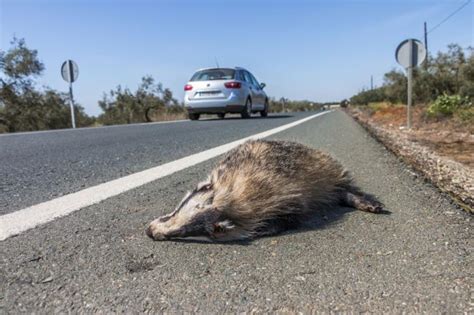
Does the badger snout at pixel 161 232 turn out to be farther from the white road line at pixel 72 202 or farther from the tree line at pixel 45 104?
the tree line at pixel 45 104

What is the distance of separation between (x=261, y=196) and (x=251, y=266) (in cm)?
75

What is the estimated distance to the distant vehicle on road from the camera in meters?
15.4

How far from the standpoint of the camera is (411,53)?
36.0ft

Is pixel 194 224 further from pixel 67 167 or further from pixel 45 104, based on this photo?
pixel 45 104

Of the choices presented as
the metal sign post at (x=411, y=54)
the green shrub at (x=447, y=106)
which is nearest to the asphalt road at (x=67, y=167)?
the metal sign post at (x=411, y=54)

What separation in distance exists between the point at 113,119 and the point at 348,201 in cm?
3670

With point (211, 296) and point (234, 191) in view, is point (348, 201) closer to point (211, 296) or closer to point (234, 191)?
point (234, 191)

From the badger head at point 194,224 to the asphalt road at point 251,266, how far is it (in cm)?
6

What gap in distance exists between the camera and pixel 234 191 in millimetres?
2375

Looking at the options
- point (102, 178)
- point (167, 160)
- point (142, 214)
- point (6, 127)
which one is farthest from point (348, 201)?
point (6, 127)

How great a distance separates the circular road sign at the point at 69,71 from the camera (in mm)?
18344

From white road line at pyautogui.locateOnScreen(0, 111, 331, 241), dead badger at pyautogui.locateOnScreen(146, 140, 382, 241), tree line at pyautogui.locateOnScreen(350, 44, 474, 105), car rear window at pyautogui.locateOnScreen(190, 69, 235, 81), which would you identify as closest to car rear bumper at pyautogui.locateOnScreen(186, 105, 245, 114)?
car rear window at pyautogui.locateOnScreen(190, 69, 235, 81)

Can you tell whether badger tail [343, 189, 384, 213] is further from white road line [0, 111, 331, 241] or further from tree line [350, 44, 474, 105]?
tree line [350, 44, 474, 105]

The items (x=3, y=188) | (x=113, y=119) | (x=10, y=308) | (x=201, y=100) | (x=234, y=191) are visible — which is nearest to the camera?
(x=10, y=308)
